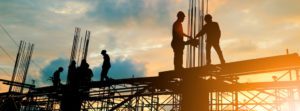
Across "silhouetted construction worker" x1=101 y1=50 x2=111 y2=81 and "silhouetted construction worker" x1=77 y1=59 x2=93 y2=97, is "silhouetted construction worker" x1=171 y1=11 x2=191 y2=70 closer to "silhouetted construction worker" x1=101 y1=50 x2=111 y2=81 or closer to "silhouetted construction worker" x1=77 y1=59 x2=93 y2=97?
"silhouetted construction worker" x1=77 y1=59 x2=93 y2=97

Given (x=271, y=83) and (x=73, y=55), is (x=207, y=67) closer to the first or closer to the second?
Answer: (x=271, y=83)

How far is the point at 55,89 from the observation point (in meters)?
16.4

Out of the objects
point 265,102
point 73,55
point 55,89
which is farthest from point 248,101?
point 73,55

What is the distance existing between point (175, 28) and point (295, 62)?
3.98 metres

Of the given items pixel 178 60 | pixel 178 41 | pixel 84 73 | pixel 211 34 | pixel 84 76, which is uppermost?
pixel 211 34

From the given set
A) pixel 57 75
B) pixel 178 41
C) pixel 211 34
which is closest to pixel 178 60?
pixel 178 41

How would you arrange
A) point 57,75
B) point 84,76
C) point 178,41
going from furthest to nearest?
point 57,75 → point 84,76 → point 178,41

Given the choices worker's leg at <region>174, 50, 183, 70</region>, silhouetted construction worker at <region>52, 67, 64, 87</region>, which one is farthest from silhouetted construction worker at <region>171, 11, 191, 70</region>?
silhouetted construction worker at <region>52, 67, 64, 87</region>

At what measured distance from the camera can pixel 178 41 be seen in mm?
11336

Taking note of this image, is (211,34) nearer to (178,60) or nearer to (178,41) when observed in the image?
(178,41)

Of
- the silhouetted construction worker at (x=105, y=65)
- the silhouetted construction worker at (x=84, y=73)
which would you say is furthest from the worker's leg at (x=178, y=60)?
the silhouetted construction worker at (x=105, y=65)

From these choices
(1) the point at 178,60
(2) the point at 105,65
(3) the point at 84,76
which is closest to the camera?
(1) the point at 178,60

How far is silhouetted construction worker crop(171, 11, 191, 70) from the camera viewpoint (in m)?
11.2

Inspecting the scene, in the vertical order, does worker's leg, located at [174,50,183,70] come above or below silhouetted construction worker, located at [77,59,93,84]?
below
